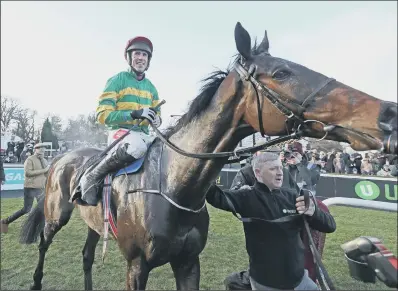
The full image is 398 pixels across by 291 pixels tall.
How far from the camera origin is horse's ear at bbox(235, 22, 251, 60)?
2016 mm

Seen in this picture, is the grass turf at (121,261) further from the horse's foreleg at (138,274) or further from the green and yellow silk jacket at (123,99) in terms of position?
the green and yellow silk jacket at (123,99)

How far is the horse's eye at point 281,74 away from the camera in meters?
1.86

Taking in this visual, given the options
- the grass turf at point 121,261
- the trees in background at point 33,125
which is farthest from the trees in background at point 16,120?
the grass turf at point 121,261

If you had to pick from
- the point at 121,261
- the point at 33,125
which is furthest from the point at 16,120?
the point at 121,261

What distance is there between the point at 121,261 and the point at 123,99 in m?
3.23

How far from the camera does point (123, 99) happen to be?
2.88m

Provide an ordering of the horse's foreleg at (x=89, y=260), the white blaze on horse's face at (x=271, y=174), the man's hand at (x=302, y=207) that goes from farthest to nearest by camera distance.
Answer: the horse's foreleg at (x=89, y=260) < the white blaze on horse's face at (x=271, y=174) < the man's hand at (x=302, y=207)

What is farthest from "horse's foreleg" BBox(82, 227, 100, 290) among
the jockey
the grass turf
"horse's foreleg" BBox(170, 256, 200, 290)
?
"horse's foreleg" BBox(170, 256, 200, 290)

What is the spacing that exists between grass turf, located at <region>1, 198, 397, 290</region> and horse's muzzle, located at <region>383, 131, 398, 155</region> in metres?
3.38

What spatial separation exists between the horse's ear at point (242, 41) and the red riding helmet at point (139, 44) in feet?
3.85

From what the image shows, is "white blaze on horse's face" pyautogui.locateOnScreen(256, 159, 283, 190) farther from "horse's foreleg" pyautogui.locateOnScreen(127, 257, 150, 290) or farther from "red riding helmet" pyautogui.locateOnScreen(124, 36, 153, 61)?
"red riding helmet" pyautogui.locateOnScreen(124, 36, 153, 61)

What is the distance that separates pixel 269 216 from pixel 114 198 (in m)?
1.17

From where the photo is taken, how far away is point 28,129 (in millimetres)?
41781

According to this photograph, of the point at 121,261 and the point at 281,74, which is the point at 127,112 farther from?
the point at 121,261
